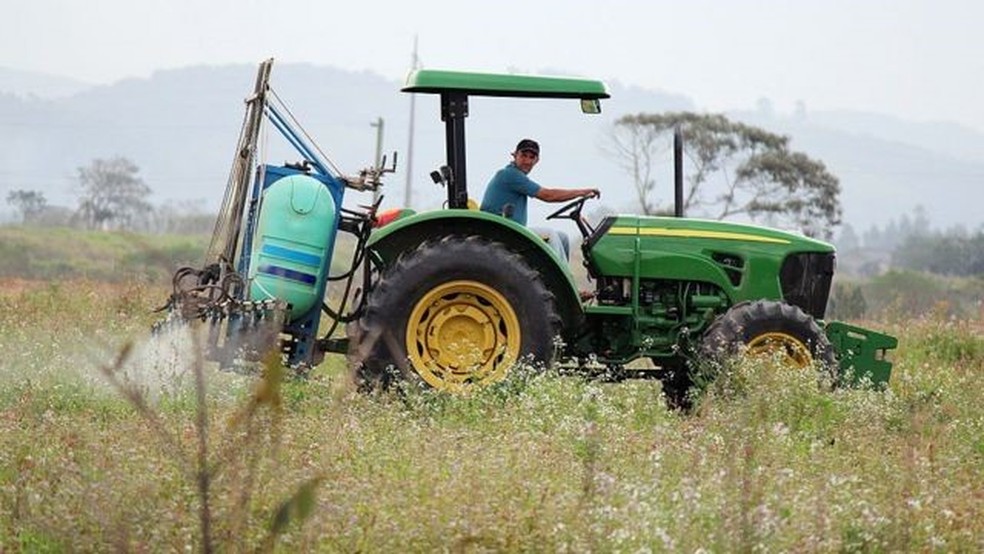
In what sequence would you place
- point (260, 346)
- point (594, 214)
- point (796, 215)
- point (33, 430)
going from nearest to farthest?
point (33, 430) → point (260, 346) → point (594, 214) → point (796, 215)

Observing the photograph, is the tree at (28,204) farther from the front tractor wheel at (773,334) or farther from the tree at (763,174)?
the front tractor wheel at (773,334)

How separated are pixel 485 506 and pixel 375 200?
5.13m

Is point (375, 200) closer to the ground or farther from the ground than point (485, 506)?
farther from the ground

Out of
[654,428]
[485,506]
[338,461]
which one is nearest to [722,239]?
[654,428]

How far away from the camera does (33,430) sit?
8.59 m

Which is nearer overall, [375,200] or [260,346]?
[260,346]

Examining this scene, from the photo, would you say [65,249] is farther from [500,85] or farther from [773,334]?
[773,334]

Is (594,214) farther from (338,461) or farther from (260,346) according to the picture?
(338,461)

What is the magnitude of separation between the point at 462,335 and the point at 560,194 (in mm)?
1146

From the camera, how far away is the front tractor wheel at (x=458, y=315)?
10531mm

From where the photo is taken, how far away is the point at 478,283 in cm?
1064

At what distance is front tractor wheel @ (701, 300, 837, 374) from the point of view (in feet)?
36.2

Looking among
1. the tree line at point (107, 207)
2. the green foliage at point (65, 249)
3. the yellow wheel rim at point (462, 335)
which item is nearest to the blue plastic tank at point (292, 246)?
the yellow wheel rim at point (462, 335)

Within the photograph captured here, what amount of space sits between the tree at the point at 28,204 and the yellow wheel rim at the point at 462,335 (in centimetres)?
8230
